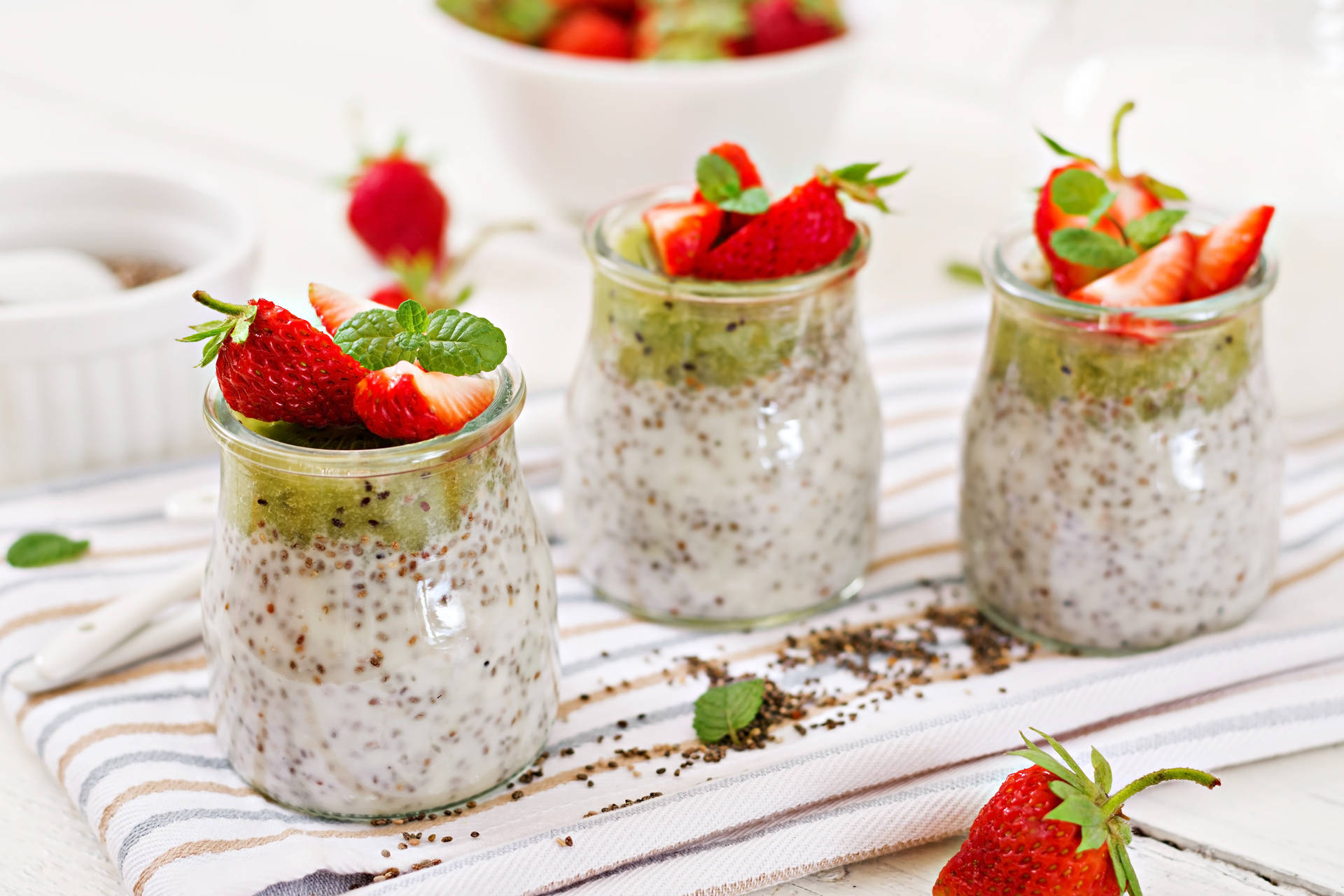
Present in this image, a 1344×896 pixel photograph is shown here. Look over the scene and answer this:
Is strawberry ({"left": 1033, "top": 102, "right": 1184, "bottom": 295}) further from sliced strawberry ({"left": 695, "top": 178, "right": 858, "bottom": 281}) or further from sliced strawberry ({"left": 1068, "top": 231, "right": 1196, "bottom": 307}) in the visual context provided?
sliced strawberry ({"left": 695, "top": 178, "right": 858, "bottom": 281})

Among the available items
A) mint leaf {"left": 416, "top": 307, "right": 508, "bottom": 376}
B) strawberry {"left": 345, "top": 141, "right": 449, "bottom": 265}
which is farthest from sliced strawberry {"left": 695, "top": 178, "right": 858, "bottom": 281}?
strawberry {"left": 345, "top": 141, "right": 449, "bottom": 265}

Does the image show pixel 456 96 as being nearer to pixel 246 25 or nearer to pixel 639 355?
pixel 246 25

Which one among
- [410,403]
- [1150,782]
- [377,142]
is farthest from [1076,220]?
[377,142]

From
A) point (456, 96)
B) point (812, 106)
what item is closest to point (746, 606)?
point (812, 106)

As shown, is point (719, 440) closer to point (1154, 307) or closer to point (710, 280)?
point (710, 280)

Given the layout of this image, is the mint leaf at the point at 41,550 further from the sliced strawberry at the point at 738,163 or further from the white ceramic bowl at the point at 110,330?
the sliced strawberry at the point at 738,163
